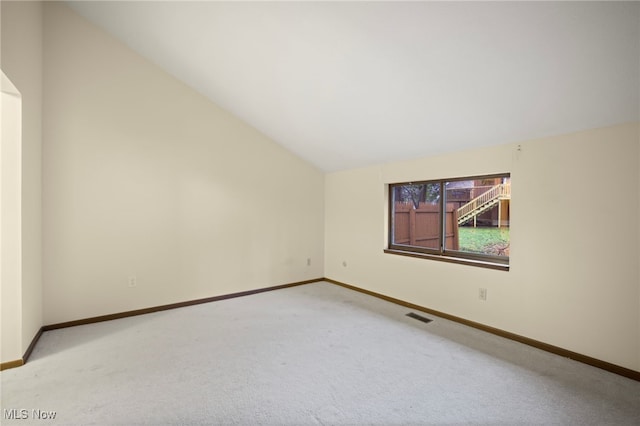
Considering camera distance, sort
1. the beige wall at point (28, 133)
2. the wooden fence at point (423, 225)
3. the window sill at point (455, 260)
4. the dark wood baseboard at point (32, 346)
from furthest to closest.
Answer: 1. the wooden fence at point (423, 225)
2. the window sill at point (455, 260)
3. the dark wood baseboard at point (32, 346)
4. the beige wall at point (28, 133)

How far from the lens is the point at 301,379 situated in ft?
7.11

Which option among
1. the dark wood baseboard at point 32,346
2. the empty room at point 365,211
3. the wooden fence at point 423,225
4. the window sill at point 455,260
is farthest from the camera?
the wooden fence at point 423,225

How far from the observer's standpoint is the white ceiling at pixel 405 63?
178cm

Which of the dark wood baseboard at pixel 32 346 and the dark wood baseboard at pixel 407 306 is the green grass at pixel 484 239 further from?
the dark wood baseboard at pixel 32 346

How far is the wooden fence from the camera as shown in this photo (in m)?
3.61

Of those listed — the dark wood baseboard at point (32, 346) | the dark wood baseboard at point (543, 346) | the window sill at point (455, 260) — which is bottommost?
the dark wood baseboard at point (543, 346)

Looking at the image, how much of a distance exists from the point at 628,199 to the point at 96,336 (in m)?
4.68

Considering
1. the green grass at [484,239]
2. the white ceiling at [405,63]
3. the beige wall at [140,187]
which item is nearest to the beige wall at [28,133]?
the beige wall at [140,187]

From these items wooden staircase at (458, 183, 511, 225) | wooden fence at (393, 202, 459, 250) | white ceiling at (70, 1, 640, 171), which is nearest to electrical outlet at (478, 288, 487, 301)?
wooden fence at (393, 202, 459, 250)

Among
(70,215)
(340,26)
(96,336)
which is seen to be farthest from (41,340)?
(340,26)

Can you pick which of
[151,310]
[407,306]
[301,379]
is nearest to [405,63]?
[301,379]

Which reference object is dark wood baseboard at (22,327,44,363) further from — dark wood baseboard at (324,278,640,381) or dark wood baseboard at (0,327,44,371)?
dark wood baseboard at (324,278,640,381)

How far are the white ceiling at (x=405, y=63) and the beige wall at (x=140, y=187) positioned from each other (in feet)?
1.36

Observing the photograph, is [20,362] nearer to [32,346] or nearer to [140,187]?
[32,346]
